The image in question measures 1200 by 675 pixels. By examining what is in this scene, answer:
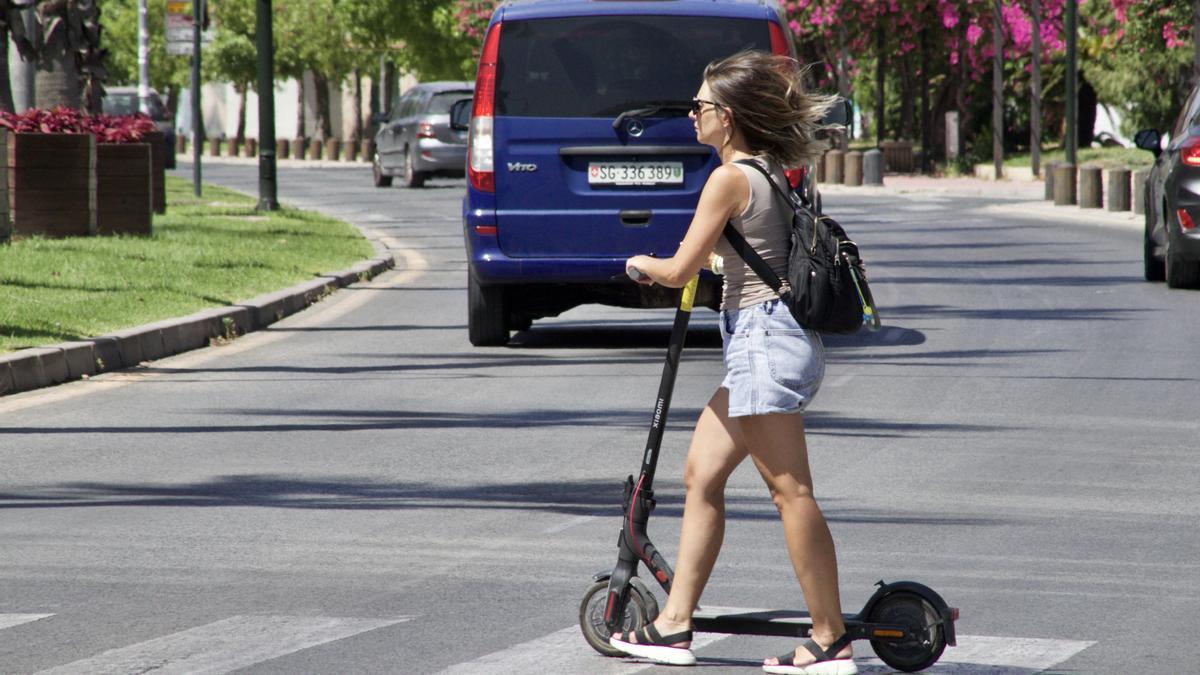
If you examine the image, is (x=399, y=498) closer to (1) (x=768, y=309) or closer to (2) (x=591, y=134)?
(1) (x=768, y=309)

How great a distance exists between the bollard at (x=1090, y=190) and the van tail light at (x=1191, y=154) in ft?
49.7

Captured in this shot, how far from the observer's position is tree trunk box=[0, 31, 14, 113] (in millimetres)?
23891

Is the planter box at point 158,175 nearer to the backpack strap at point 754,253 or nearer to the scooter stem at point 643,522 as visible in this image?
the scooter stem at point 643,522

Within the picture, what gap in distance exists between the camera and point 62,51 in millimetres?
26250

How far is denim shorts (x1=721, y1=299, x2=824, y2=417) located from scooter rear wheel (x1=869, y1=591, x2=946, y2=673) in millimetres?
526

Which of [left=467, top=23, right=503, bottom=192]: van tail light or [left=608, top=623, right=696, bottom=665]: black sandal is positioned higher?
[left=467, top=23, right=503, bottom=192]: van tail light

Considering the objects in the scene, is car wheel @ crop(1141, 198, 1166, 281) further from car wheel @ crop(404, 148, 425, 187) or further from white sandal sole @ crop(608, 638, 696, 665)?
car wheel @ crop(404, 148, 425, 187)

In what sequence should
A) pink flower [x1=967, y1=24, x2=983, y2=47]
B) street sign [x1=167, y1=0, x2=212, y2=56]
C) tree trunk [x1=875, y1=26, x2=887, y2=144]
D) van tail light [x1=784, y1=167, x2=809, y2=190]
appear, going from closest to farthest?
van tail light [x1=784, y1=167, x2=809, y2=190] < street sign [x1=167, y1=0, x2=212, y2=56] < pink flower [x1=967, y1=24, x2=983, y2=47] < tree trunk [x1=875, y1=26, x2=887, y2=144]

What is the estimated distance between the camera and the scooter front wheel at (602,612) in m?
5.50

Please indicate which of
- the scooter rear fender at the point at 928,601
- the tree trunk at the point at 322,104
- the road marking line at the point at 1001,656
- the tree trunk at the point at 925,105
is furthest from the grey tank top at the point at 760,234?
the tree trunk at the point at 322,104

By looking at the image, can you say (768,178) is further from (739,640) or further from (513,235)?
(513,235)

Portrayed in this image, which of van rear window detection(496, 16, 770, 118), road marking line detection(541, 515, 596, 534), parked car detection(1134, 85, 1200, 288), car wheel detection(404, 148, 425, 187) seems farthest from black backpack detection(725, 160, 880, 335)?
car wheel detection(404, 148, 425, 187)

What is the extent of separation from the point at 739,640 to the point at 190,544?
87.2 inches

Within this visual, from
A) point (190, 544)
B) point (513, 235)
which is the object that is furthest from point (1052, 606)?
point (513, 235)
